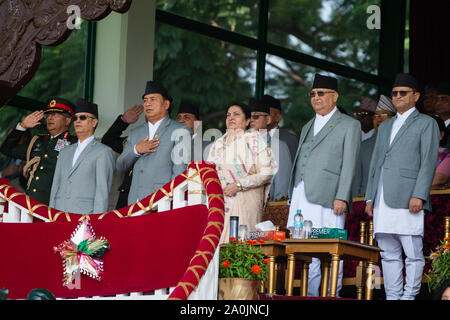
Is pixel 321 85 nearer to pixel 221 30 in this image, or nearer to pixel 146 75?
pixel 146 75

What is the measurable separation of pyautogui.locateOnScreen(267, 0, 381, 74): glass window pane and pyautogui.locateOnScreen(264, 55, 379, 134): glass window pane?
0.74ft

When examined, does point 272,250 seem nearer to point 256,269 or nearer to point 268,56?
point 256,269

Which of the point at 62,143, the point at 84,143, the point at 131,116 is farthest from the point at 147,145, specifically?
the point at 131,116

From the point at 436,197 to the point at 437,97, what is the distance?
1.66 m

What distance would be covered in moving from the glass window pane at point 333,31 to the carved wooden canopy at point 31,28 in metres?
5.29

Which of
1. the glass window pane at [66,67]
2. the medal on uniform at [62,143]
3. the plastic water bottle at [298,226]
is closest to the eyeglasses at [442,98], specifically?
the plastic water bottle at [298,226]

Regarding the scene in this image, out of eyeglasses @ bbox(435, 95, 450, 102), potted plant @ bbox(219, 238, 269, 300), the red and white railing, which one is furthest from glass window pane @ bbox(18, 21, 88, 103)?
potted plant @ bbox(219, 238, 269, 300)

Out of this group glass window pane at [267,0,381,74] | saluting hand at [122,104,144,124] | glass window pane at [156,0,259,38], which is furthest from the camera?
glass window pane at [267,0,381,74]

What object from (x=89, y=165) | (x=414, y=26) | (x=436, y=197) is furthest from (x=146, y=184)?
(x=414, y=26)

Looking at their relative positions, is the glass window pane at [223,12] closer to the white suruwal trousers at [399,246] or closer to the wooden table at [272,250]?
the white suruwal trousers at [399,246]

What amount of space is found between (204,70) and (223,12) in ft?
2.22

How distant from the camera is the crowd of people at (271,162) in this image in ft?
18.4

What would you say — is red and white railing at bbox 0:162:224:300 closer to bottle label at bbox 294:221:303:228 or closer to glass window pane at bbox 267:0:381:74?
bottle label at bbox 294:221:303:228

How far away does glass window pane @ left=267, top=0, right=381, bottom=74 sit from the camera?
33.3ft
